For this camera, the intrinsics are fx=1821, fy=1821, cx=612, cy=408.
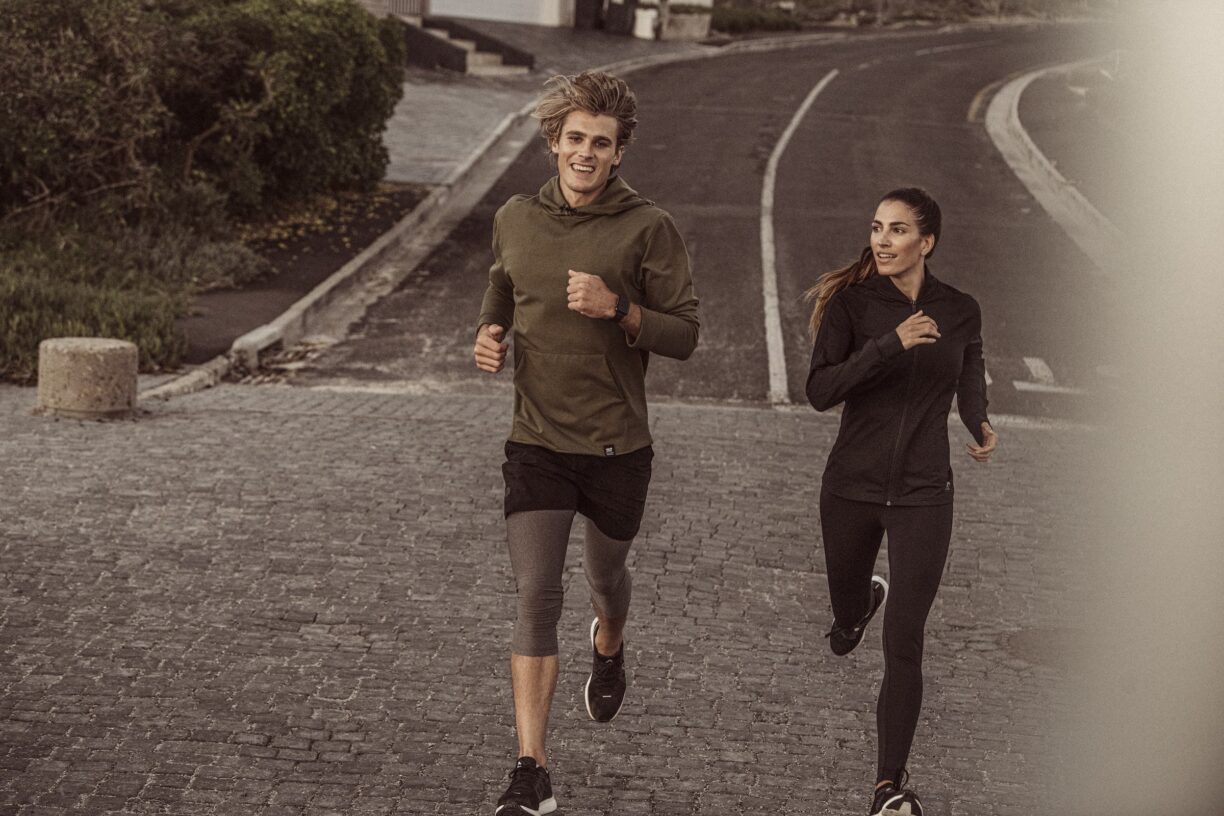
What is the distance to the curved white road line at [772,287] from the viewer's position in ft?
48.2

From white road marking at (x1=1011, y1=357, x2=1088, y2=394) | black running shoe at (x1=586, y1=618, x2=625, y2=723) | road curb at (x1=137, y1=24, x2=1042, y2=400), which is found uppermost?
black running shoe at (x1=586, y1=618, x2=625, y2=723)

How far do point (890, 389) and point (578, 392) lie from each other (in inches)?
39.2

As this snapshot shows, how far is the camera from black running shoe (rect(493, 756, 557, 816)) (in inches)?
212

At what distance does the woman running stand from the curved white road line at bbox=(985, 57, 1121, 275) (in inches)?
408

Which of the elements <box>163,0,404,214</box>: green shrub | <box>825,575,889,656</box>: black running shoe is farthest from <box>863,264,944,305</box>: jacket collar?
<box>163,0,404,214</box>: green shrub

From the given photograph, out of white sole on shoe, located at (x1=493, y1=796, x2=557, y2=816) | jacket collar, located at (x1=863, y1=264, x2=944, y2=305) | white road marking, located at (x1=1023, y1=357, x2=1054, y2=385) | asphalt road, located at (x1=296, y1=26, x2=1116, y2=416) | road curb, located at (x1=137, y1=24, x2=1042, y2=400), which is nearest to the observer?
white sole on shoe, located at (x1=493, y1=796, x2=557, y2=816)

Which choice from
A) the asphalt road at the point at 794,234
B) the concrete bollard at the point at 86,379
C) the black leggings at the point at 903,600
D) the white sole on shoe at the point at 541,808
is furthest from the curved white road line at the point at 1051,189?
the white sole on shoe at the point at 541,808

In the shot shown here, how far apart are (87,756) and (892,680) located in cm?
264

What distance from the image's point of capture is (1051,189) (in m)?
26.7

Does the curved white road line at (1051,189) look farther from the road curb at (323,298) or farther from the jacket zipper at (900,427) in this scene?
the jacket zipper at (900,427)

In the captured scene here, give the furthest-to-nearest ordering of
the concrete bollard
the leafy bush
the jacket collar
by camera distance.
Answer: the leafy bush, the concrete bollard, the jacket collar

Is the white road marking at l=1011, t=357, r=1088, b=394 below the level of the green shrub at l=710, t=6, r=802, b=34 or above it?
below

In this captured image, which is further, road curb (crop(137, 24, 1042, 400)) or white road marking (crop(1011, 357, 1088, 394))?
white road marking (crop(1011, 357, 1088, 394))

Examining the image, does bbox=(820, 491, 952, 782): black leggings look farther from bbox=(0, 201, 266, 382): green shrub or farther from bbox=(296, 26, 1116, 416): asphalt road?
bbox=(0, 201, 266, 382): green shrub
